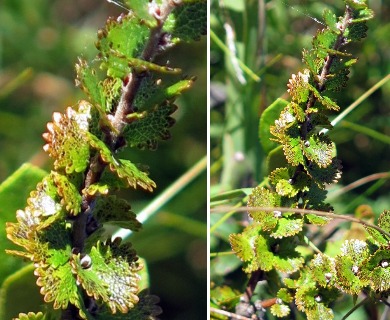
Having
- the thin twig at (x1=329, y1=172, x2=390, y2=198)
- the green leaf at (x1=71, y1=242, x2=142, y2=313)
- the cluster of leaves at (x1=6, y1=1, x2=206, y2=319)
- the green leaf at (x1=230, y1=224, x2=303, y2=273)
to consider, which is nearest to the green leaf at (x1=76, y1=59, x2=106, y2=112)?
the cluster of leaves at (x1=6, y1=1, x2=206, y2=319)

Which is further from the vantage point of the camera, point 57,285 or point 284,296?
point 284,296

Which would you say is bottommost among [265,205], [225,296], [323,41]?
[225,296]

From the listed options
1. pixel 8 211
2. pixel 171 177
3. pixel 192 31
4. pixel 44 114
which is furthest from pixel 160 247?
pixel 192 31

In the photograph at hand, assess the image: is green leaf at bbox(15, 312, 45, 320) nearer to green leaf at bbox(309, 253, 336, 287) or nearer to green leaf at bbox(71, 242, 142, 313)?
green leaf at bbox(71, 242, 142, 313)

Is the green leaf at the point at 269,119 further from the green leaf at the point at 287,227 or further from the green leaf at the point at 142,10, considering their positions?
the green leaf at the point at 142,10

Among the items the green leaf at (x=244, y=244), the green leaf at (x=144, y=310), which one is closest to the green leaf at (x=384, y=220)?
the green leaf at (x=244, y=244)

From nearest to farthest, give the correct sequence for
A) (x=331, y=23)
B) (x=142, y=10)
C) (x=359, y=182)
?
1. (x=142, y=10)
2. (x=331, y=23)
3. (x=359, y=182)

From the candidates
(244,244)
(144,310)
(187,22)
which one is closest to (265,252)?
(244,244)

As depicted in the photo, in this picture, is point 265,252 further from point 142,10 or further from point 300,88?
point 142,10
